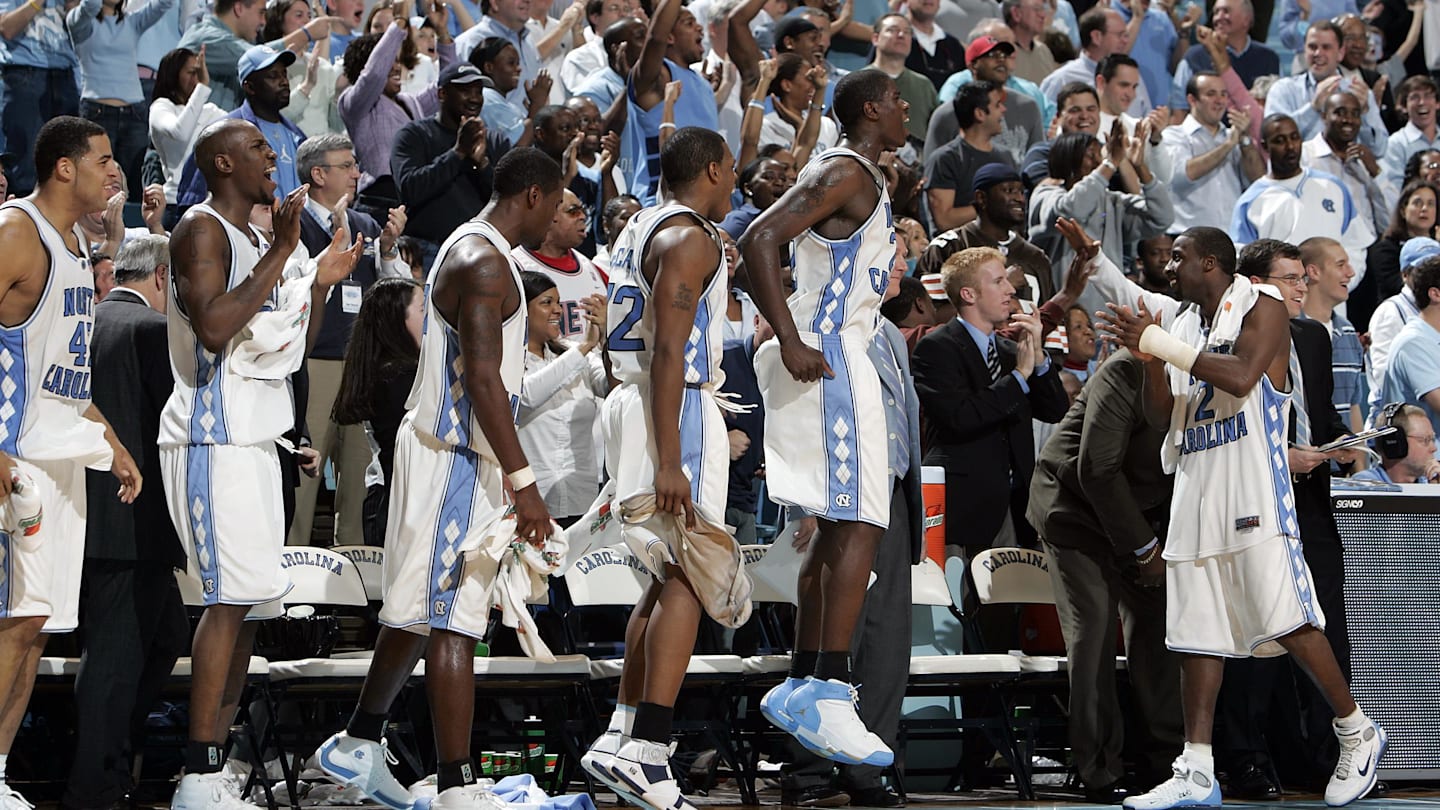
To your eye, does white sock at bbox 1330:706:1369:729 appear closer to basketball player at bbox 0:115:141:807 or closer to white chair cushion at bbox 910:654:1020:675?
white chair cushion at bbox 910:654:1020:675

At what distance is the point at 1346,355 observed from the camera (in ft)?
36.6

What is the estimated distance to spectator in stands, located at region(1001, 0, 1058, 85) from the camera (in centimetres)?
1484

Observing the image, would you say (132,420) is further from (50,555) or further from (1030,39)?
(1030,39)

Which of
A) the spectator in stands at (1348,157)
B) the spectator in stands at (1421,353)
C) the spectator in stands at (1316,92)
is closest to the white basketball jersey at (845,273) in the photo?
the spectator in stands at (1421,353)

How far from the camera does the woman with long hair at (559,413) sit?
798 centimetres

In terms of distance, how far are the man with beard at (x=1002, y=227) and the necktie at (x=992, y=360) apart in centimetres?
177

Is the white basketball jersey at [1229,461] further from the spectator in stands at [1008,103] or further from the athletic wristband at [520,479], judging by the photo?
the spectator in stands at [1008,103]

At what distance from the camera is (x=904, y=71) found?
13453mm

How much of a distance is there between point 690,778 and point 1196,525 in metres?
2.51

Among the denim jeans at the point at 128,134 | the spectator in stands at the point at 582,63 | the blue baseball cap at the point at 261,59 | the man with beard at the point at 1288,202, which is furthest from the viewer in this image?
the spectator in stands at the point at 582,63

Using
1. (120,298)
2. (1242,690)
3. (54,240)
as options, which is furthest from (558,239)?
(1242,690)

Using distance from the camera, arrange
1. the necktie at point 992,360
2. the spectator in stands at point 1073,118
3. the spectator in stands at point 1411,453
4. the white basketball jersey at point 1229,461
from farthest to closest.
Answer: the spectator in stands at point 1073,118, the spectator in stands at point 1411,453, the necktie at point 992,360, the white basketball jersey at point 1229,461

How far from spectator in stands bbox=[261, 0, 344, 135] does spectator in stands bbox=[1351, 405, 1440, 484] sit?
675 centimetres

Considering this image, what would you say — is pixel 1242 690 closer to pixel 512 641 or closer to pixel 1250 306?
pixel 1250 306
